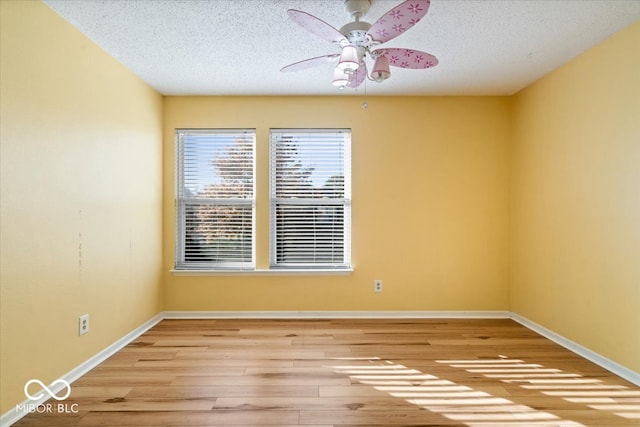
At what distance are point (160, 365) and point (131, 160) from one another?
70.4 inches

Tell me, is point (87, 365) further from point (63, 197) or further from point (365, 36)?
point (365, 36)

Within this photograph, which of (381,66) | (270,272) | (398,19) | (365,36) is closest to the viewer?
(398,19)

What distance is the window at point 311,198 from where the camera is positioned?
3.84m

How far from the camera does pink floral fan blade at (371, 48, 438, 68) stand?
6.79ft

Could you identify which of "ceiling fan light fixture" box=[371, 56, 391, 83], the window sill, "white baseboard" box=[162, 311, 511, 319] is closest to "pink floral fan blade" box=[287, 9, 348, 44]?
"ceiling fan light fixture" box=[371, 56, 391, 83]

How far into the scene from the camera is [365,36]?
6.56ft

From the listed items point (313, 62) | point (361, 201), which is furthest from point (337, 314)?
point (313, 62)

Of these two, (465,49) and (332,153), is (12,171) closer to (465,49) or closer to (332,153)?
(332,153)

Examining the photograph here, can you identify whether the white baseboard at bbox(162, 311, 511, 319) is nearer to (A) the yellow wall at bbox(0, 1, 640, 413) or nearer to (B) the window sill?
(A) the yellow wall at bbox(0, 1, 640, 413)

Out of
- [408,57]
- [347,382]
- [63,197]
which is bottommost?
[347,382]

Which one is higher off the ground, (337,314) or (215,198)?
(215,198)

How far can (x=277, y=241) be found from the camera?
3.87 m

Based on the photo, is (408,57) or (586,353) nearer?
(408,57)

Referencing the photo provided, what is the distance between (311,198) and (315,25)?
2.16m
